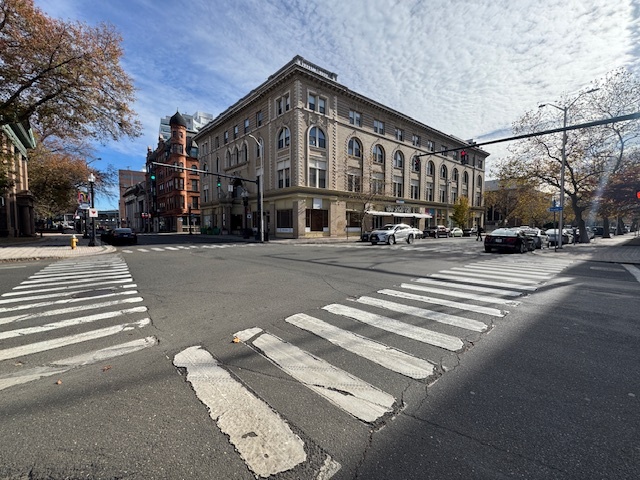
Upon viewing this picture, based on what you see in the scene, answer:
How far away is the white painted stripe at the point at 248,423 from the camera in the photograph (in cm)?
206

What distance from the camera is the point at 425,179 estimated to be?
150 feet

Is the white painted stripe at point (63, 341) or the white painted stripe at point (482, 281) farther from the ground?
the white painted stripe at point (482, 281)

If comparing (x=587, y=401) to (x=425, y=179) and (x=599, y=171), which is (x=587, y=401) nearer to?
(x=599, y=171)

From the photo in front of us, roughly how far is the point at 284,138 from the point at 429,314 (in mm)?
30114

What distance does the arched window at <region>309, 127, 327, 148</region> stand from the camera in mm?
31234

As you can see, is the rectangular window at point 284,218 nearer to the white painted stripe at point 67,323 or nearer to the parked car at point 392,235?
the parked car at point 392,235

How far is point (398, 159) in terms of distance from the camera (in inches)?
1606

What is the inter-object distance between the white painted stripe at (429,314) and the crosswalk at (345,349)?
0.6 inches

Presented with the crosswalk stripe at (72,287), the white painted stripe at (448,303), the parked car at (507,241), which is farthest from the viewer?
the parked car at (507,241)

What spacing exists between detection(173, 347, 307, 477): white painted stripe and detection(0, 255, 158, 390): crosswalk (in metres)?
1.51

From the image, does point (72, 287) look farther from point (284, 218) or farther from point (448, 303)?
point (284, 218)

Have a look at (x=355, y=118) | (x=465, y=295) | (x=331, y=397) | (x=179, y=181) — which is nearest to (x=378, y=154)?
(x=355, y=118)

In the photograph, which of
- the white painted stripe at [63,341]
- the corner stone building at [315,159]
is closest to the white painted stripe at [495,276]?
the white painted stripe at [63,341]

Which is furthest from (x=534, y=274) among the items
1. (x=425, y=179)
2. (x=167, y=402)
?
(x=425, y=179)
